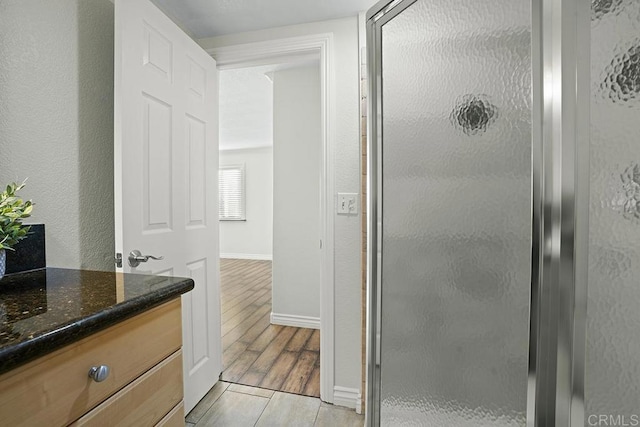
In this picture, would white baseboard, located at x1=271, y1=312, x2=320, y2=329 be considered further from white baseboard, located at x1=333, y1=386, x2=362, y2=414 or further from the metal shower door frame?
the metal shower door frame

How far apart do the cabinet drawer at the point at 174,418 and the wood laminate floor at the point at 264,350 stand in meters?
1.15

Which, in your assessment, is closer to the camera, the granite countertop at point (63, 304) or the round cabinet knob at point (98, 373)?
the granite countertop at point (63, 304)

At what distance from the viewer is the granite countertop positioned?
48 centimetres

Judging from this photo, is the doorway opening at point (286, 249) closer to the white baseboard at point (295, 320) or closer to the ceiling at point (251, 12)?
the white baseboard at point (295, 320)

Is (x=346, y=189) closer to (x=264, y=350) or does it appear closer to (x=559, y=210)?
(x=559, y=210)

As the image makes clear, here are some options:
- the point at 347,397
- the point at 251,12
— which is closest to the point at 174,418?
the point at 347,397

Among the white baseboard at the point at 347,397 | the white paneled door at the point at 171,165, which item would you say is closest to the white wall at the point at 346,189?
the white baseboard at the point at 347,397

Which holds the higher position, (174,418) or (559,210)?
(559,210)

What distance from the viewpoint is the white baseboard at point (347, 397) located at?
68.1 inches

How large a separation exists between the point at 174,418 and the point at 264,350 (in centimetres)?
167

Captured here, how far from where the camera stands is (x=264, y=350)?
7.86 feet

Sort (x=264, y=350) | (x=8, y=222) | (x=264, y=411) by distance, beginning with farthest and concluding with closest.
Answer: (x=264, y=350) → (x=264, y=411) → (x=8, y=222)

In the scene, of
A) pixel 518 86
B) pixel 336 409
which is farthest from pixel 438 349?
pixel 336 409

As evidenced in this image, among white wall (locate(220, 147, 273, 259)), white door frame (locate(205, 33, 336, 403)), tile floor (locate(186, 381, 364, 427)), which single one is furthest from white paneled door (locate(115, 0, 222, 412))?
white wall (locate(220, 147, 273, 259))
